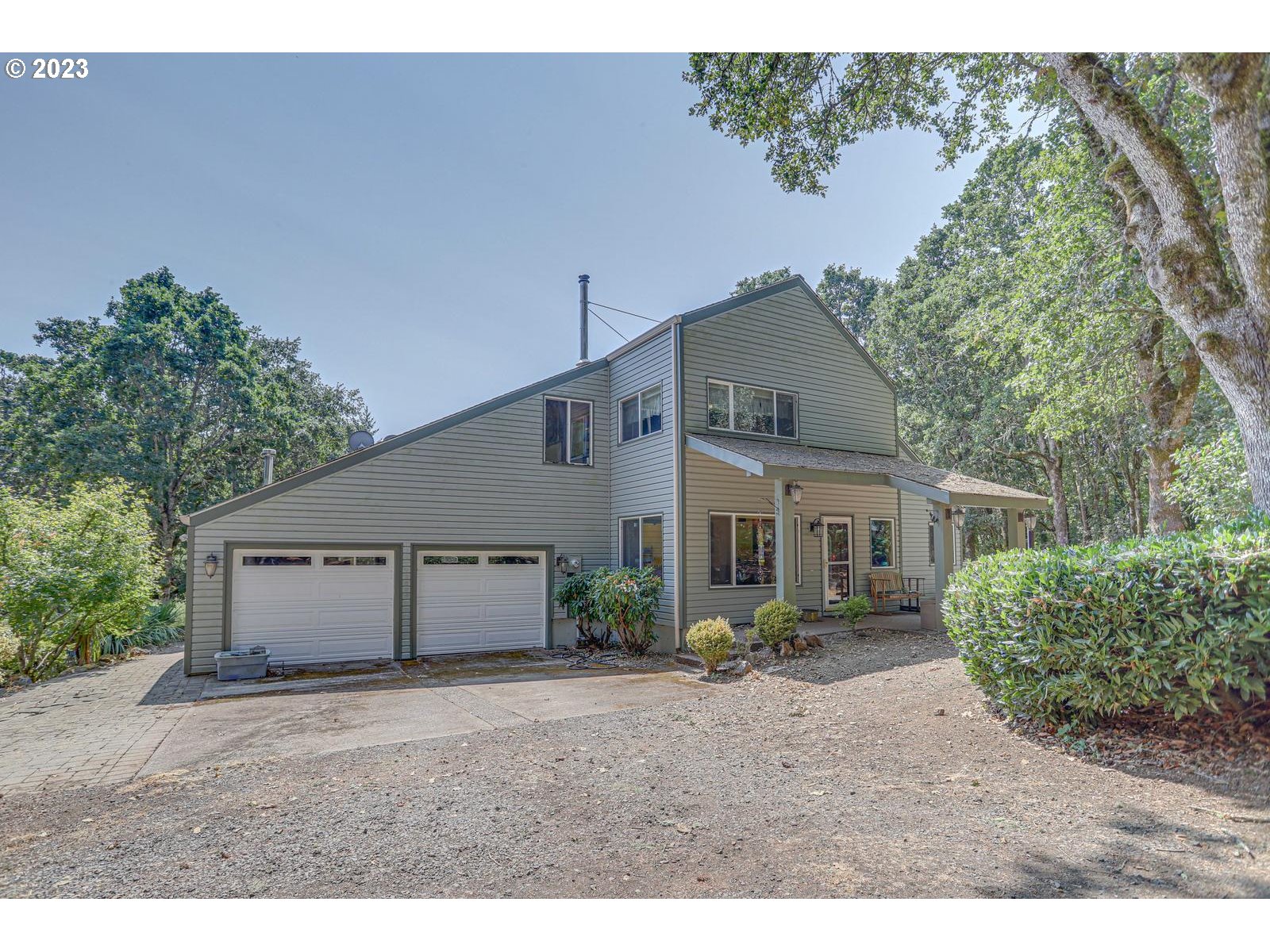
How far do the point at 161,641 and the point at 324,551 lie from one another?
567cm

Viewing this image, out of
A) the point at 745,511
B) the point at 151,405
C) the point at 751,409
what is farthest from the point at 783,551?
the point at 151,405

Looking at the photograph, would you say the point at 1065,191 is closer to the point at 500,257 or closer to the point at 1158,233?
the point at 1158,233

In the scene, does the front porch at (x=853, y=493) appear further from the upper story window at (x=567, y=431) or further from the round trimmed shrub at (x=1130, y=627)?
the round trimmed shrub at (x=1130, y=627)

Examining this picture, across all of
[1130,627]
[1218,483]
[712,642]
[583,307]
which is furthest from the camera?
[583,307]

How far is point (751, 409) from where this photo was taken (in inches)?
464

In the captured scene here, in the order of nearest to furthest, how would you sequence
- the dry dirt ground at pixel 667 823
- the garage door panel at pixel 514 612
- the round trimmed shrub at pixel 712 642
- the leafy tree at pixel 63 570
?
the dry dirt ground at pixel 667 823, the round trimmed shrub at pixel 712 642, the leafy tree at pixel 63 570, the garage door panel at pixel 514 612

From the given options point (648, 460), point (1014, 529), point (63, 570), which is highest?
point (648, 460)

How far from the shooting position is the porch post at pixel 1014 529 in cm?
1139

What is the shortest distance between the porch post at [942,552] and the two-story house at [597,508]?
1.1 inches

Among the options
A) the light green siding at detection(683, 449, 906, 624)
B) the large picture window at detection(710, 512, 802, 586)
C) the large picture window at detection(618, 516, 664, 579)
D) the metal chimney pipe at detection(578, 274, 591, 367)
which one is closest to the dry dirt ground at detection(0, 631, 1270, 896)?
the light green siding at detection(683, 449, 906, 624)

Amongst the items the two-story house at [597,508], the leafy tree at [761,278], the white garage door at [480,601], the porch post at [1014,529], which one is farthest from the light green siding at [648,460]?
the leafy tree at [761,278]

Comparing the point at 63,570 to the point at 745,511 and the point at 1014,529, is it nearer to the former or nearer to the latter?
the point at 745,511

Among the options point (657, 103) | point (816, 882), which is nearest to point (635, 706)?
point (816, 882)

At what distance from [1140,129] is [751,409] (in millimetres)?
6719
